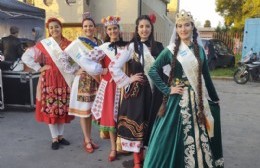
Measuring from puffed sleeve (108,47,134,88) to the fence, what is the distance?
16.8 meters

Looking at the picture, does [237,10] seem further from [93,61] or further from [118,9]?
[93,61]

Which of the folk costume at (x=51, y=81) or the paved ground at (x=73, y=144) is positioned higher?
the folk costume at (x=51, y=81)

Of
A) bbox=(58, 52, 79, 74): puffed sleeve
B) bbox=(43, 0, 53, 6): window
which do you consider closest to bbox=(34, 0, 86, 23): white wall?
bbox=(43, 0, 53, 6): window

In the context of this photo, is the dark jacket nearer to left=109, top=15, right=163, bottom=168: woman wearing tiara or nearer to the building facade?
left=109, top=15, right=163, bottom=168: woman wearing tiara

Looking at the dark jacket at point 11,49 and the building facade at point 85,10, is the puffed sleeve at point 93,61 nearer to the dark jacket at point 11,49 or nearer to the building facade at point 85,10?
the dark jacket at point 11,49

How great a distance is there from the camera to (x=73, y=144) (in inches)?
182

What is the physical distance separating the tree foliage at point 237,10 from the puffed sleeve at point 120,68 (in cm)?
1716

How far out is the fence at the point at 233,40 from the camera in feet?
63.1

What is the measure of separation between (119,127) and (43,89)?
4.17 feet

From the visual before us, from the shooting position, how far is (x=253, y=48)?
12.6 m

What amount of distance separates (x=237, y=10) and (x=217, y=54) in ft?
28.2

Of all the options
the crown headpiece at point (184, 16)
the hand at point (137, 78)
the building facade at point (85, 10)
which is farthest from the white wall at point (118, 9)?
the crown headpiece at point (184, 16)

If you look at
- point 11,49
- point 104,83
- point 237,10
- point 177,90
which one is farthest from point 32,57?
point 237,10

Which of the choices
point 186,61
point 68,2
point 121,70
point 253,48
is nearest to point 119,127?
point 121,70
